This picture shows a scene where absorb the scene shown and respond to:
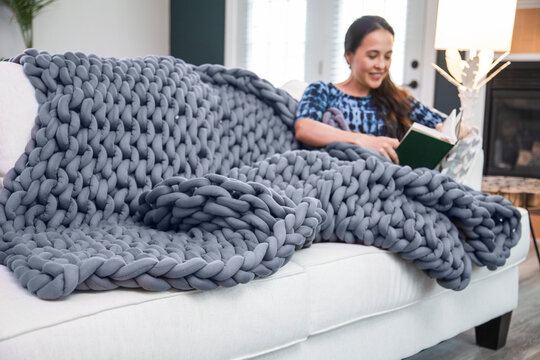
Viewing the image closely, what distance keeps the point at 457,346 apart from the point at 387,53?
2.96 feet

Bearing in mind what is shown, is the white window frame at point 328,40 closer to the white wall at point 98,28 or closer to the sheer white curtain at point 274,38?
the sheer white curtain at point 274,38

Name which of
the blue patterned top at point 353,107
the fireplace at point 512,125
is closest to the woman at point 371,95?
the blue patterned top at point 353,107

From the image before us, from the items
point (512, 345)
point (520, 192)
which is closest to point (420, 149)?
point (512, 345)

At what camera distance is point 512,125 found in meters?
4.01

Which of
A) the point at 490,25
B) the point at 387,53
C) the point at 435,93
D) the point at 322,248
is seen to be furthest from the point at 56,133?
the point at 435,93

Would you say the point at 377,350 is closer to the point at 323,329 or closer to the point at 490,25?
the point at 323,329

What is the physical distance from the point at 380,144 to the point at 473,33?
0.92 metres

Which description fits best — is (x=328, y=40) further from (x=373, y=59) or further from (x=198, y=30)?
(x=373, y=59)

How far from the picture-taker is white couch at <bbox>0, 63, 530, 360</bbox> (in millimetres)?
926

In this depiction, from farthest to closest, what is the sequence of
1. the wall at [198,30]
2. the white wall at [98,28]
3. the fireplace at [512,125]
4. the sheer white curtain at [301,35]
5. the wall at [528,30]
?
1. the wall at [198,30]
2. the white wall at [98,28]
3. the sheer white curtain at [301,35]
4. the wall at [528,30]
5. the fireplace at [512,125]

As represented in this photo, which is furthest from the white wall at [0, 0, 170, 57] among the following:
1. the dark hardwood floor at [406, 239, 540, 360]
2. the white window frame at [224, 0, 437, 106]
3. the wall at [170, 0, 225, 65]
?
the dark hardwood floor at [406, 239, 540, 360]

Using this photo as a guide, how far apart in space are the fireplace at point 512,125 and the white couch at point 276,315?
2.37 meters

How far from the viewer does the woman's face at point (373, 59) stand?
1996 mm

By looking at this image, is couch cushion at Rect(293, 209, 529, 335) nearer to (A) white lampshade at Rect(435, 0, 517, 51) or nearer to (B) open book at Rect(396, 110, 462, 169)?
(B) open book at Rect(396, 110, 462, 169)
